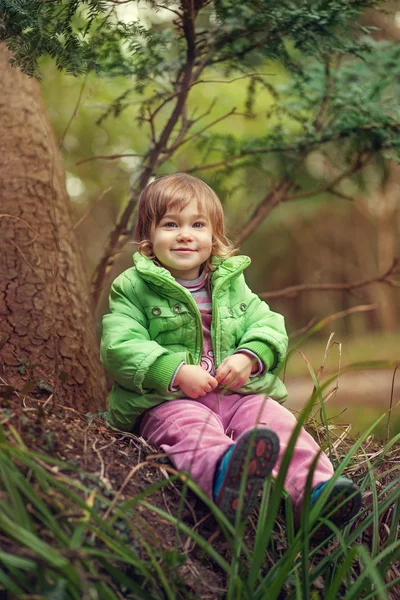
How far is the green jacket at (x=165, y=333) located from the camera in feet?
7.66

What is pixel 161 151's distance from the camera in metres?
3.53

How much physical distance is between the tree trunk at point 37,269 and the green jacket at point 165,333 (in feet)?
1.47

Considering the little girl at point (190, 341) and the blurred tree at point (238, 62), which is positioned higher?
the blurred tree at point (238, 62)

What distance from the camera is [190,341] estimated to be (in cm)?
250

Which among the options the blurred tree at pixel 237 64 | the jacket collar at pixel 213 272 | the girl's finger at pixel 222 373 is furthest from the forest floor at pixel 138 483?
the blurred tree at pixel 237 64

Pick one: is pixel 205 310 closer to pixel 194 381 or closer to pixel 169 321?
pixel 169 321

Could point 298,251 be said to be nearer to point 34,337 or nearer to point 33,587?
point 34,337

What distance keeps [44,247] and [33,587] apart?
195cm

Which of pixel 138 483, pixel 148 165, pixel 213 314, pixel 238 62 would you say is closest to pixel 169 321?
pixel 213 314

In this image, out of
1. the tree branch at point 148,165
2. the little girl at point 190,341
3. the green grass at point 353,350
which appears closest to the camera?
the little girl at point 190,341

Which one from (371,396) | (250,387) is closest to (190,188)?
(250,387)

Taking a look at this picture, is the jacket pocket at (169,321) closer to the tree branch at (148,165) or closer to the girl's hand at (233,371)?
the girl's hand at (233,371)

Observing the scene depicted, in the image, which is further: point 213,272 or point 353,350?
point 353,350

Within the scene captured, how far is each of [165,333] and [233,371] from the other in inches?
13.5
